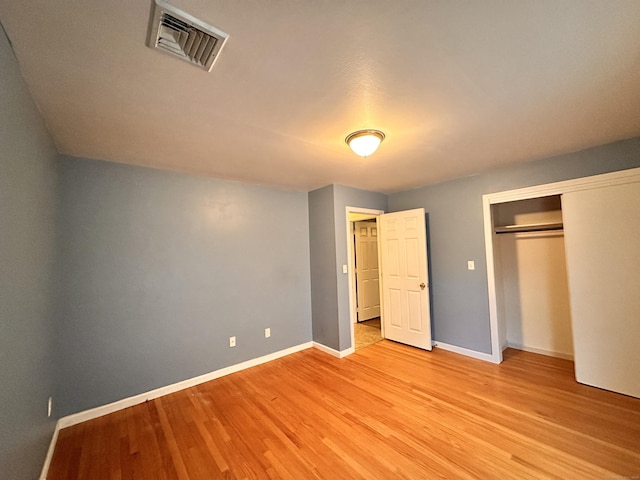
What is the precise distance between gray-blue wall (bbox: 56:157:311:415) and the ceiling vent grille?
1.93m

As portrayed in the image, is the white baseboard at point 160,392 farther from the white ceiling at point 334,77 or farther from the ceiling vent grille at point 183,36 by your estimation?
the ceiling vent grille at point 183,36

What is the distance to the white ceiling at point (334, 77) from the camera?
1019 millimetres

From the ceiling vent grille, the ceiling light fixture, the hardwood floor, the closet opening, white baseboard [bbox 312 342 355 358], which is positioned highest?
the ceiling vent grille

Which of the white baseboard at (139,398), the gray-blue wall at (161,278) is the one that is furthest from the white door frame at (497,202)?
the white baseboard at (139,398)

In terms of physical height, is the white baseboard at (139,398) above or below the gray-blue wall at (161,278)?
below

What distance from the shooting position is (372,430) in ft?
6.64

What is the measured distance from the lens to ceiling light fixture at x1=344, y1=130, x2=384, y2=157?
196 cm

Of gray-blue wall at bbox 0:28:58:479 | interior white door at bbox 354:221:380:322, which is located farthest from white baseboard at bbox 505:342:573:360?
gray-blue wall at bbox 0:28:58:479

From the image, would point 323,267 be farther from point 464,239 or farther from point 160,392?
point 160,392

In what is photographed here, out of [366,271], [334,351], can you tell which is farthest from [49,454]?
[366,271]

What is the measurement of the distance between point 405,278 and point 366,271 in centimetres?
158

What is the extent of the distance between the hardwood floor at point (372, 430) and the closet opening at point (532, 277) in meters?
0.43

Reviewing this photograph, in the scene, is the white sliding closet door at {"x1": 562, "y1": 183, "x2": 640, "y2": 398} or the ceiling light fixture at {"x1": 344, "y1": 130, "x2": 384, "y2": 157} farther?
the white sliding closet door at {"x1": 562, "y1": 183, "x2": 640, "y2": 398}

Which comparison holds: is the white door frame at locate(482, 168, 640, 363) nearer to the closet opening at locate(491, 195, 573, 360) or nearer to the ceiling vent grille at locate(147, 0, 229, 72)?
the closet opening at locate(491, 195, 573, 360)
